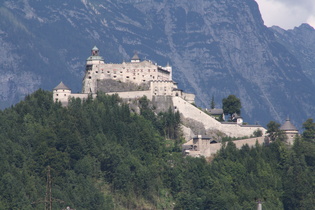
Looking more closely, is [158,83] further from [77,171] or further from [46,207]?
[46,207]

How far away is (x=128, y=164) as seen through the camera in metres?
110

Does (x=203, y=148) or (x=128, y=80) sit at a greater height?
(x=128, y=80)

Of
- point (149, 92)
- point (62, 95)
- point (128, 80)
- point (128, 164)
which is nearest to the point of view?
point (128, 164)

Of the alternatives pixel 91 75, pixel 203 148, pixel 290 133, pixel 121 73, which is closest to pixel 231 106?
pixel 290 133

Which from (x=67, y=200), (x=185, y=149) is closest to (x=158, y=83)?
(x=185, y=149)

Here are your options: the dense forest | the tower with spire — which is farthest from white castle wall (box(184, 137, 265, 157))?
the tower with spire

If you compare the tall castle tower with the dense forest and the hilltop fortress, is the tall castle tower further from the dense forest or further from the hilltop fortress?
the dense forest

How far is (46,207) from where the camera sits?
317ft

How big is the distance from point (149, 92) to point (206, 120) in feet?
25.5

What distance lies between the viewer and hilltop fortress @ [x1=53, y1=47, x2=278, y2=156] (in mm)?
121500

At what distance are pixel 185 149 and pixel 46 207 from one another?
938 inches

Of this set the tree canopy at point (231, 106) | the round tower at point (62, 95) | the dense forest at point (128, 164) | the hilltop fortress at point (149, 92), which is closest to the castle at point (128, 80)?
the hilltop fortress at point (149, 92)

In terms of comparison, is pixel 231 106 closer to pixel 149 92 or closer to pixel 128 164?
pixel 149 92

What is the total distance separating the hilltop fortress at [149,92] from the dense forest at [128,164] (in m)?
1.65
